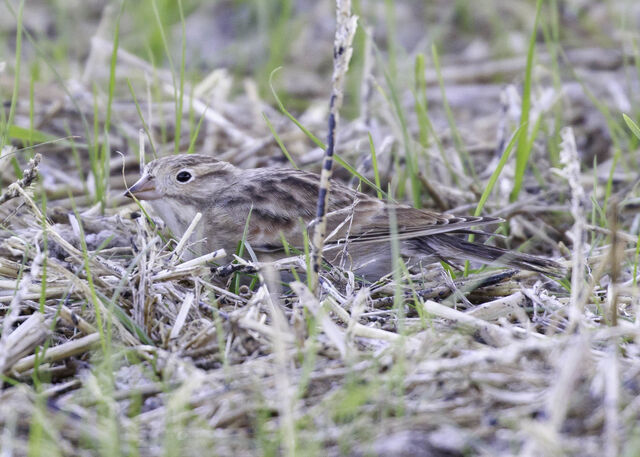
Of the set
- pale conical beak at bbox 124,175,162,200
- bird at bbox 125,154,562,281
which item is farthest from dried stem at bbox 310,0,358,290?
pale conical beak at bbox 124,175,162,200

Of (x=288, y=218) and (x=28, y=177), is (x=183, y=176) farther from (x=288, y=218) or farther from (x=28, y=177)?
(x=28, y=177)

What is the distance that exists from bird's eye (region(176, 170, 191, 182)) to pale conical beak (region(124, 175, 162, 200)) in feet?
→ 0.47

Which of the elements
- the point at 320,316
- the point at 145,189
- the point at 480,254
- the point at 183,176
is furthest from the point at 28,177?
the point at 480,254

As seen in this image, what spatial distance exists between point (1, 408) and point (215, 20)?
7428 mm

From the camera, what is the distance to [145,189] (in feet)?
14.5

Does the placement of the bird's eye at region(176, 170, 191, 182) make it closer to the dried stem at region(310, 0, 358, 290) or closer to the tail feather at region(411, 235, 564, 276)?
the tail feather at region(411, 235, 564, 276)

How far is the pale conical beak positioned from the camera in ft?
14.4

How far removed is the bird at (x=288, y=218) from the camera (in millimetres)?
4160

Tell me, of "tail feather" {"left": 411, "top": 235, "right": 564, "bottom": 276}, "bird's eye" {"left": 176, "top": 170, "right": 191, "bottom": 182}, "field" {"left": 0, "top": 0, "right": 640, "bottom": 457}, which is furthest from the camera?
"bird's eye" {"left": 176, "top": 170, "right": 191, "bottom": 182}

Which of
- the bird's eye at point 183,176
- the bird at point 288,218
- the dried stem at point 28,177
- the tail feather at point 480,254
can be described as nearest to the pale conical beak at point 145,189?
the bird at point 288,218

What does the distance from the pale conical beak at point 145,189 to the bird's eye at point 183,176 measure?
14 cm

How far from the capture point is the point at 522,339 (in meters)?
3.13

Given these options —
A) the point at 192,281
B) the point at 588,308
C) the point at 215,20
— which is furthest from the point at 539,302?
the point at 215,20

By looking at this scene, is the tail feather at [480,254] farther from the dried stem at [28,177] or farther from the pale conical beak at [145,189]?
the dried stem at [28,177]
